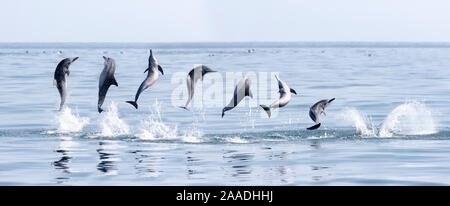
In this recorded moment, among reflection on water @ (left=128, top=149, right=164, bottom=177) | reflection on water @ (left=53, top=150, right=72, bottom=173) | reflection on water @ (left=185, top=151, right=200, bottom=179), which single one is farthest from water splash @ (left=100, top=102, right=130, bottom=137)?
reflection on water @ (left=185, top=151, right=200, bottom=179)

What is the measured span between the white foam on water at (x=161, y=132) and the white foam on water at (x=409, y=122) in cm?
576

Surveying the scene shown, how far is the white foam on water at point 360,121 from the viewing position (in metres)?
25.6

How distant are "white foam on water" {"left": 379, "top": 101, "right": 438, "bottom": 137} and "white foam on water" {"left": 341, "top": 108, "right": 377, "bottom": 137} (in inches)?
14.3

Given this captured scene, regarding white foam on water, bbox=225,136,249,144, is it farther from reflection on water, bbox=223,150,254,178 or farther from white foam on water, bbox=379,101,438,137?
white foam on water, bbox=379,101,438,137

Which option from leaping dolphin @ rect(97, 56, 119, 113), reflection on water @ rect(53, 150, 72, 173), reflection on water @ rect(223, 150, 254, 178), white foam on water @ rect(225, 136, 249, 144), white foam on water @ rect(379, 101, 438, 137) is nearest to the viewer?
reflection on water @ rect(223, 150, 254, 178)

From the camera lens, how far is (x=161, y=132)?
26.4 m

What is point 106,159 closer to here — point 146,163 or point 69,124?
point 146,163

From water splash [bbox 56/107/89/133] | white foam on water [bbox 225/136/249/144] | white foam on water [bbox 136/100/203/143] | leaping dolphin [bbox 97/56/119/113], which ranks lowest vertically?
white foam on water [bbox 225/136/249/144]

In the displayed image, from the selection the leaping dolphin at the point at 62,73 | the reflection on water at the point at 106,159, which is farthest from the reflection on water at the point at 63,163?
the leaping dolphin at the point at 62,73

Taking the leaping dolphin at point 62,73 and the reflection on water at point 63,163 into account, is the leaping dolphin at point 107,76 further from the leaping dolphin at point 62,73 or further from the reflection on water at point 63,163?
the reflection on water at point 63,163

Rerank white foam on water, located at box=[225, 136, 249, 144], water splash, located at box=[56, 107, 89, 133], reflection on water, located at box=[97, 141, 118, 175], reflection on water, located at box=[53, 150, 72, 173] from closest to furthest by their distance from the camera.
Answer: reflection on water, located at box=[97, 141, 118, 175], reflection on water, located at box=[53, 150, 72, 173], white foam on water, located at box=[225, 136, 249, 144], water splash, located at box=[56, 107, 89, 133]

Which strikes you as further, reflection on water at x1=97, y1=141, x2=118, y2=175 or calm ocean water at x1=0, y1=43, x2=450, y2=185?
reflection on water at x1=97, y1=141, x2=118, y2=175

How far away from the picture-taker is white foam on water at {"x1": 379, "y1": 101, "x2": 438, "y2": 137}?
25.8m
